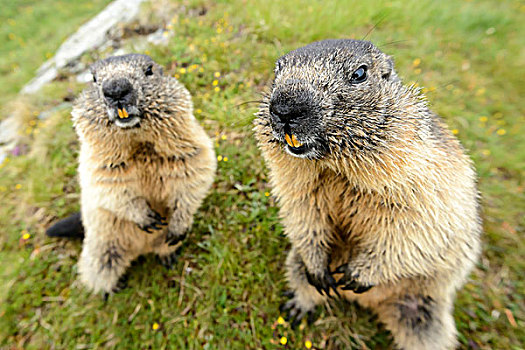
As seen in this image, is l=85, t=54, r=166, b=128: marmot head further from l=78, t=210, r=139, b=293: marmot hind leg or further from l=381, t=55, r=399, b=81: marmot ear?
l=381, t=55, r=399, b=81: marmot ear

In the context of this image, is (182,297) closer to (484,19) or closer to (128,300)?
(128,300)

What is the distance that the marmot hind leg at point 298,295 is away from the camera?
323 cm

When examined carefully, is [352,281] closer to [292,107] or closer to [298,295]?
[298,295]

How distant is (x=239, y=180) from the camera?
4293 mm

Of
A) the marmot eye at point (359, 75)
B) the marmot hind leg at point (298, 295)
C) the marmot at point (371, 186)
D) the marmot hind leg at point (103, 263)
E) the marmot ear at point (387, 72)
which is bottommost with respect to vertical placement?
the marmot hind leg at point (103, 263)

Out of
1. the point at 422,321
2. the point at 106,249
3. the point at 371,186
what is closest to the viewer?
the point at 371,186

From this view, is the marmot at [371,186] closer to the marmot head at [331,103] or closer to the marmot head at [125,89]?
the marmot head at [331,103]

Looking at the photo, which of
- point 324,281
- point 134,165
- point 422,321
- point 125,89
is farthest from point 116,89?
point 422,321

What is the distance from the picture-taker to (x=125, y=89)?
2.69 meters

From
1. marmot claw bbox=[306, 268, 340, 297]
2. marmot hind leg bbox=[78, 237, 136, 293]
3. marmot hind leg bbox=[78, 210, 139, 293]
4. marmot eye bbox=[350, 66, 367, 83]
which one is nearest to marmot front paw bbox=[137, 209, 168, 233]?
marmot hind leg bbox=[78, 210, 139, 293]

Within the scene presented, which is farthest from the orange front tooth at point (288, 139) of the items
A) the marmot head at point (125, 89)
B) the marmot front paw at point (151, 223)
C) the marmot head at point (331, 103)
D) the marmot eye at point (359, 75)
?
the marmot front paw at point (151, 223)

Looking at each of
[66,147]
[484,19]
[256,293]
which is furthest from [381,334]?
[484,19]

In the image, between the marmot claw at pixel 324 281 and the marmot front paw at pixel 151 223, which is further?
the marmot front paw at pixel 151 223

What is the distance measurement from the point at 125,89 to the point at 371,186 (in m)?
2.25
